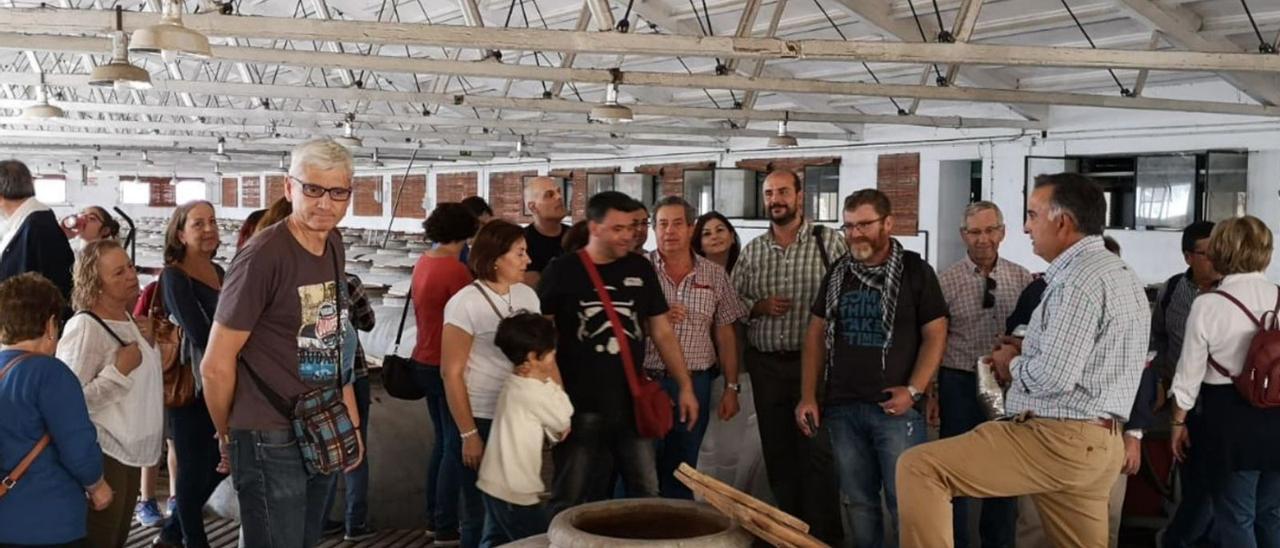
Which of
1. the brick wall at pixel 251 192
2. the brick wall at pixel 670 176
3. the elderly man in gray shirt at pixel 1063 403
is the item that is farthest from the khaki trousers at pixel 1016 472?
the brick wall at pixel 251 192

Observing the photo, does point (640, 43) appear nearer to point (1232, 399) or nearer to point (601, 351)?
point (601, 351)

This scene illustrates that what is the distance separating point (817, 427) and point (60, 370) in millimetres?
2633

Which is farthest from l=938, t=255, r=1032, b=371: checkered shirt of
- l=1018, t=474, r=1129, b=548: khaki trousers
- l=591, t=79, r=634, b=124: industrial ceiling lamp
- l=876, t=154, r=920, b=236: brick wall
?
l=876, t=154, r=920, b=236: brick wall

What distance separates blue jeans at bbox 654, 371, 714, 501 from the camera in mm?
4723

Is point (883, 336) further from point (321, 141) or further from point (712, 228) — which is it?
point (321, 141)

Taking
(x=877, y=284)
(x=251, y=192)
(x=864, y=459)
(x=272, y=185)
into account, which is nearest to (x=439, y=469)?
(x=864, y=459)

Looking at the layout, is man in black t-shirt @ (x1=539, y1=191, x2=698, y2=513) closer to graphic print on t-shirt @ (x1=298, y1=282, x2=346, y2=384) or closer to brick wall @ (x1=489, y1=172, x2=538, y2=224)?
graphic print on t-shirt @ (x1=298, y1=282, x2=346, y2=384)

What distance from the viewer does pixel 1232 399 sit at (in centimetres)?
437

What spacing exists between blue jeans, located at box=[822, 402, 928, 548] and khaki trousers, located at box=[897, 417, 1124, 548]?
0.63 metres

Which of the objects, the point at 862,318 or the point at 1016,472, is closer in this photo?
the point at 1016,472

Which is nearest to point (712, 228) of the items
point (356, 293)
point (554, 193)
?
point (554, 193)

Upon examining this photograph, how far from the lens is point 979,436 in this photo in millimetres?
3438

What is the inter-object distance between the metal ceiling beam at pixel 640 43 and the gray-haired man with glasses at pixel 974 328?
12.6 ft

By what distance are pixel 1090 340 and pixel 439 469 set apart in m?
2.79
